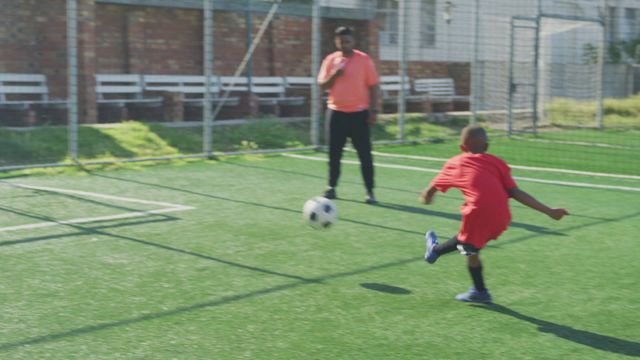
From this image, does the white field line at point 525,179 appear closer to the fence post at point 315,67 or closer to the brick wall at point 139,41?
the fence post at point 315,67

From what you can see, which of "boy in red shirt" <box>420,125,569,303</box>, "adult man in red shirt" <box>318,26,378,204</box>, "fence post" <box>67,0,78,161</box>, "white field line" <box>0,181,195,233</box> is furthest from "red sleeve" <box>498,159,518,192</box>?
"fence post" <box>67,0,78,161</box>

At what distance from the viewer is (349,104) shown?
34.4ft

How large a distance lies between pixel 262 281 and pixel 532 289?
185cm

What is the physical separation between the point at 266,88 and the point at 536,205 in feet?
48.5

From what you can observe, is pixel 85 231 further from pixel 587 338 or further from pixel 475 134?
pixel 587 338

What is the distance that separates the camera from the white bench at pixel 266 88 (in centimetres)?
1945

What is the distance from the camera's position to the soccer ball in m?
7.85

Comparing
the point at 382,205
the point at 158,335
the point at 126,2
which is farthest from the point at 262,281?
the point at 126,2

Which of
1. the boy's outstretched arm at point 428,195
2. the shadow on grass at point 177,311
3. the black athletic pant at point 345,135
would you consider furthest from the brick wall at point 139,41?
the boy's outstretched arm at point 428,195

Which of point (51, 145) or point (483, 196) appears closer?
point (483, 196)

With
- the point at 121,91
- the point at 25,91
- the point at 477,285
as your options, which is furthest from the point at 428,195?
the point at 121,91

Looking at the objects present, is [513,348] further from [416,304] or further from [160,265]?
[160,265]

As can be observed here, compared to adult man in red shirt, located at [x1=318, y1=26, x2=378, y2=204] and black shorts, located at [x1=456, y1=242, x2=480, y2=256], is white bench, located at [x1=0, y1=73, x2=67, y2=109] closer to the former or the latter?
adult man in red shirt, located at [x1=318, y1=26, x2=378, y2=204]

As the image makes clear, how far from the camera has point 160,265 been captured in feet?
22.5
